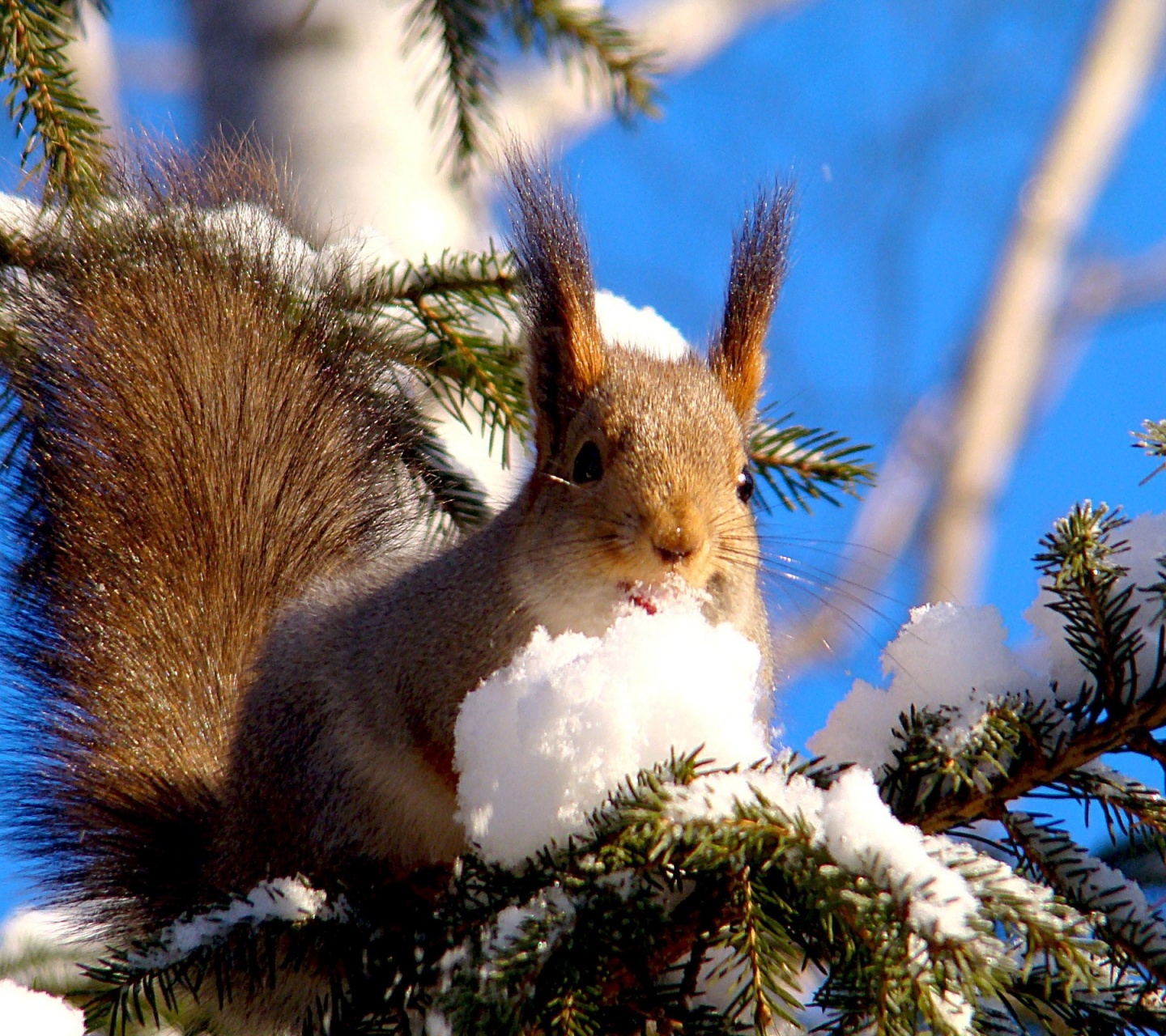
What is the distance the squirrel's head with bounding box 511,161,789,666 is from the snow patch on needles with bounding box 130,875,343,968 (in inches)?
13.6

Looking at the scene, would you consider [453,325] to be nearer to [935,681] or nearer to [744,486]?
[744,486]

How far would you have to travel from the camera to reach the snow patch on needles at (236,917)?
80cm

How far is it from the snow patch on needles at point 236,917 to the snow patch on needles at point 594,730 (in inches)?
6.1

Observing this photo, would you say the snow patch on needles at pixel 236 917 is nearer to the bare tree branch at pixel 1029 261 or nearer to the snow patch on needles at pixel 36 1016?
the snow patch on needles at pixel 36 1016

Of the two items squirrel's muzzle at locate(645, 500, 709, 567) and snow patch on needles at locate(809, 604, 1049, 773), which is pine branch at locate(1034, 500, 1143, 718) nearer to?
snow patch on needles at locate(809, 604, 1049, 773)

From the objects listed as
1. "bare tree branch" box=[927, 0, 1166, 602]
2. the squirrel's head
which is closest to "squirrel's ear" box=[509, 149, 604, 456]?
the squirrel's head

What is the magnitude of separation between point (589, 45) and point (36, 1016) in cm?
130

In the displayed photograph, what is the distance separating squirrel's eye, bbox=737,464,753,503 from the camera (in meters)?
1.23

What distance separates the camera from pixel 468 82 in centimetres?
161

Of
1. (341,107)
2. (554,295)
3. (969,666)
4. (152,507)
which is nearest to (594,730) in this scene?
(969,666)

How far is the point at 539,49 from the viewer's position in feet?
5.33

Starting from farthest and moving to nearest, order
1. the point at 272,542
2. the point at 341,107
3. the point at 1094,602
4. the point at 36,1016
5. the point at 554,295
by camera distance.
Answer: the point at 341,107 → the point at 272,542 → the point at 554,295 → the point at 36,1016 → the point at 1094,602

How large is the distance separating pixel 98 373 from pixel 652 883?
3.01 ft

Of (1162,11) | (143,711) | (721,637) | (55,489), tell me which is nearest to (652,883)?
(721,637)
